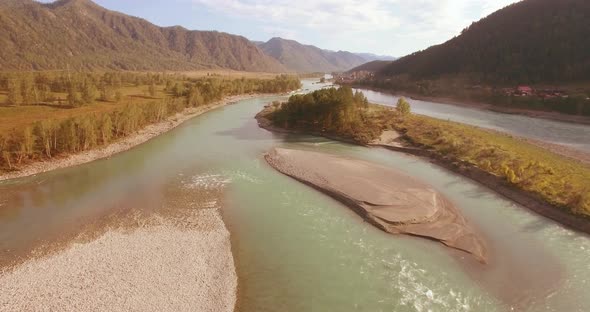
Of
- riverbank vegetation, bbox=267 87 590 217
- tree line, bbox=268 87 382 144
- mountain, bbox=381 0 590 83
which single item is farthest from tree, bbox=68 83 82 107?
mountain, bbox=381 0 590 83

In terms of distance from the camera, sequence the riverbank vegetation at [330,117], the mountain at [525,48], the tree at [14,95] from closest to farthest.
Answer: the riverbank vegetation at [330,117] < the tree at [14,95] < the mountain at [525,48]

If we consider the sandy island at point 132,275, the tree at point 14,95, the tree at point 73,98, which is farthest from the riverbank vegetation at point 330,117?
the tree at point 14,95

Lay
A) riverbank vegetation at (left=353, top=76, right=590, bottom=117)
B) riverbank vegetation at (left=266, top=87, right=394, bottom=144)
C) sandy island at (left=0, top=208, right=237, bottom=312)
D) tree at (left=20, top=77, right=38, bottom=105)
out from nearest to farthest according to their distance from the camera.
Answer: sandy island at (left=0, top=208, right=237, bottom=312) < riverbank vegetation at (left=266, top=87, right=394, bottom=144) < tree at (left=20, top=77, right=38, bottom=105) < riverbank vegetation at (left=353, top=76, right=590, bottom=117)

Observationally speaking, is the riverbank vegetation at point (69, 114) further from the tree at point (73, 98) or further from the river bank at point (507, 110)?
the river bank at point (507, 110)

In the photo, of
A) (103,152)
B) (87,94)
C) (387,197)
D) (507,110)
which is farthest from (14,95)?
(507,110)

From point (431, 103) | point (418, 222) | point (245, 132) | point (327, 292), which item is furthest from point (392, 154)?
point (431, 103)

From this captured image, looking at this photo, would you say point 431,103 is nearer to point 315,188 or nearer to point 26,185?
point 315,188

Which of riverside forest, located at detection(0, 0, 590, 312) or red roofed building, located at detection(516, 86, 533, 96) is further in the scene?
red roofed building, located at detection(516, 86, 533, 96)

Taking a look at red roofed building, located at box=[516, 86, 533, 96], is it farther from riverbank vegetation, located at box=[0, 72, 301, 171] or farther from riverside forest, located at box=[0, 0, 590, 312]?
riverbank vegetation, located at box=[0, 72, 301, 171]
